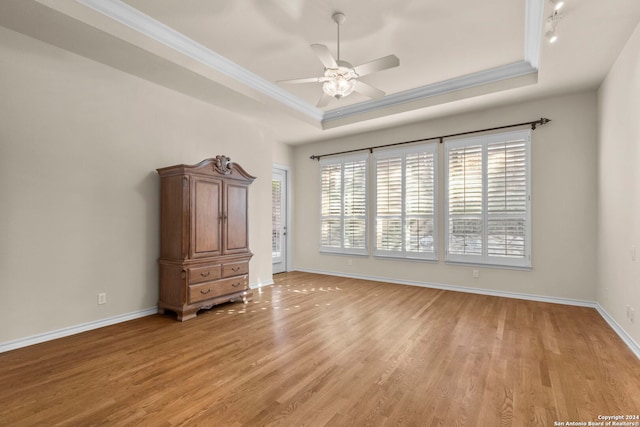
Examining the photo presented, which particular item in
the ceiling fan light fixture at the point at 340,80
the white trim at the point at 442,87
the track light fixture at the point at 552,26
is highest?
the white trim at the point at 442,87

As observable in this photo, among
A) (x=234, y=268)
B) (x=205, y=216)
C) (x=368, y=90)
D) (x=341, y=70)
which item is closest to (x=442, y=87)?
(x=368, y=90)

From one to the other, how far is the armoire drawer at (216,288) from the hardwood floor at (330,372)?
260 mm

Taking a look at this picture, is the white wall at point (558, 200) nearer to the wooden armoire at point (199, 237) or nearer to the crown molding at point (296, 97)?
the crown molding at point (296, 97)

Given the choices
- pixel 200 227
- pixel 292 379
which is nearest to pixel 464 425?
pixel 292 379

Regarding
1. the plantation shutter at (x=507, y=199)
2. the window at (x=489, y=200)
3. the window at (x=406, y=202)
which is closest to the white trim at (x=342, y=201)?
the window at (x=406, y=202)

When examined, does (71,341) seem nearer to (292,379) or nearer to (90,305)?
(90,305)

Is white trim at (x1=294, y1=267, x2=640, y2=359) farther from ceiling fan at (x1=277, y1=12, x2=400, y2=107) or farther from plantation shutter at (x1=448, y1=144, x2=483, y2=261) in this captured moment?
ceiling fan at (x1=277, y1=12, x2=400, y2=107)

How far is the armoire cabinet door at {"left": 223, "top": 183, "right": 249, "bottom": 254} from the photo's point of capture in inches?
165

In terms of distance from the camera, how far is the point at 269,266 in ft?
18.3

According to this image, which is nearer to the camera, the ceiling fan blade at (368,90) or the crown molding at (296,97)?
the crown molding at (296,97)

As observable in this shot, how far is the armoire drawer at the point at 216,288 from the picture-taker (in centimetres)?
372

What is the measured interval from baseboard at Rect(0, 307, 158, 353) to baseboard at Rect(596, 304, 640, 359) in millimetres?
4948

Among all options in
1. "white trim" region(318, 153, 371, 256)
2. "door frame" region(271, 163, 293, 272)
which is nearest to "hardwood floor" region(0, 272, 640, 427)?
"white trim" region(318, 153, 371, 256)

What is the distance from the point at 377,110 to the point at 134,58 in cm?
350
